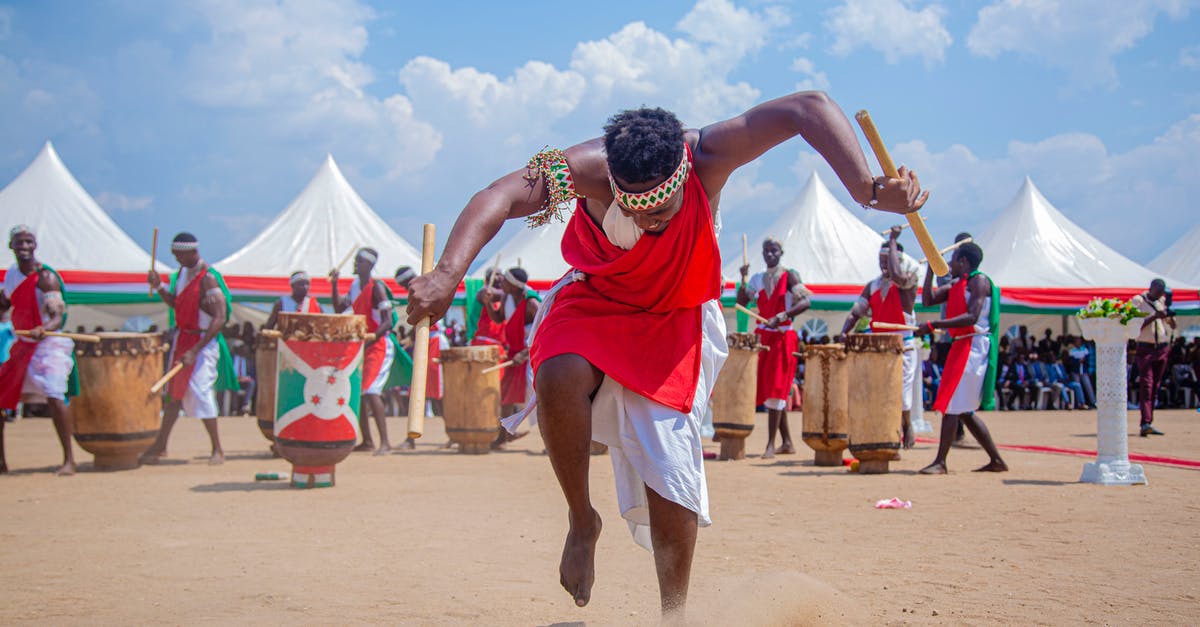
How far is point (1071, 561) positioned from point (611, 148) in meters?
3.19

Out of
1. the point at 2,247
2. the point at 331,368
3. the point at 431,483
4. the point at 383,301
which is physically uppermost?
the point at 2,247

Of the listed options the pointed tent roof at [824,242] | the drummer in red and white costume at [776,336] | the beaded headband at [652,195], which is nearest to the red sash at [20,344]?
A: the drummer in red and white costume at [776,336]

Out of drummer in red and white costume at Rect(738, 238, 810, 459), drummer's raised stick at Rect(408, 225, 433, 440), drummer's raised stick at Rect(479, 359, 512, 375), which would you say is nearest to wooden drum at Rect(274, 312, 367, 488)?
drummer's raised stick at Rect(479, 359, 512, 375)

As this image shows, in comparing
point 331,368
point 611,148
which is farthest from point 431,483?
point 611,148

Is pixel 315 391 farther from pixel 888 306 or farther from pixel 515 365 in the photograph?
pixel 888 306

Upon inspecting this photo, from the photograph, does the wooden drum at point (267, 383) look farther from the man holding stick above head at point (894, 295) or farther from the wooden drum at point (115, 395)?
the man holding stick above head at point (894, 295)

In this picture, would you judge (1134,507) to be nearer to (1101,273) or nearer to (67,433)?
(67,433)

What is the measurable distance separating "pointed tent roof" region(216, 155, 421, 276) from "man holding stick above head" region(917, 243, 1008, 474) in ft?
45.1

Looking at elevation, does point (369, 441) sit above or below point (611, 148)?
below

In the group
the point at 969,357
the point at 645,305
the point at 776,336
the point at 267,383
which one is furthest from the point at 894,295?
the point at 645,305

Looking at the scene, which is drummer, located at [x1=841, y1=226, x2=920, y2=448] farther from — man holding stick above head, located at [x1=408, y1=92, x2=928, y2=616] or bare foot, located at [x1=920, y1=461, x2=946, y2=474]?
man holding stick above head, located at [x1=408, y1=92, x2=928, y2=616]

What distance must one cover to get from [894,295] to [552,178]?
25.7 feet

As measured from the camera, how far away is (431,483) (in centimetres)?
815

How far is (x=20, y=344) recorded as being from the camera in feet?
28.3
